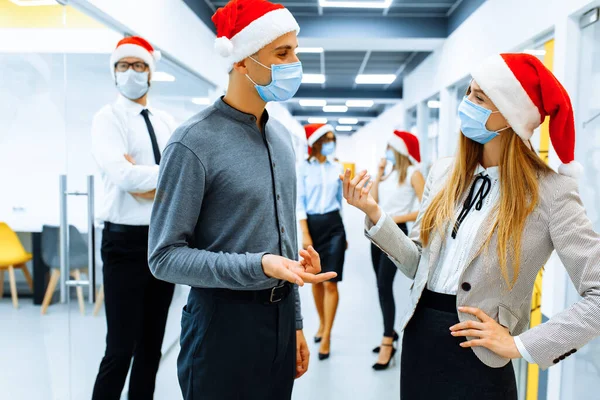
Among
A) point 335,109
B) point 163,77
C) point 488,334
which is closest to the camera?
→ point 488,334

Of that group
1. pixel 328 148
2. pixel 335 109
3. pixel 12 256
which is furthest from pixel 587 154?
pixel 335 109

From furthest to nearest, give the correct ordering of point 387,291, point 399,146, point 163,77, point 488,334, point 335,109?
1. point 335,109
2. point 163,77
3. point 399,146
4. point 387,291
5. point 488,334

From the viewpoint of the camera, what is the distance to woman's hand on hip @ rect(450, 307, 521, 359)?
123cm

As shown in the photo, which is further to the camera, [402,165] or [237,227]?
[402,165]

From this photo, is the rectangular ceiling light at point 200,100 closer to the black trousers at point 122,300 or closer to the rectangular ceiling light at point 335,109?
the black trousers at point 122,300

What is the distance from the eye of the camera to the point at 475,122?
55.5 inches

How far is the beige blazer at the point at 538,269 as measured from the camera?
1.17 metres

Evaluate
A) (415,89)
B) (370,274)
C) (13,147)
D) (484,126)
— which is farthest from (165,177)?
(415,89)

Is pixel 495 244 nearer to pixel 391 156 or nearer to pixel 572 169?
pixel 572 169

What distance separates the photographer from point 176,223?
121 cm

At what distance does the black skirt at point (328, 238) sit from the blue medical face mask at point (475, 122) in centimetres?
240

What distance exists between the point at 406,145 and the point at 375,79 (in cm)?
678

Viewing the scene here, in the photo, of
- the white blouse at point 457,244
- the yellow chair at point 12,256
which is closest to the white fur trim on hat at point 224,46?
the white blouse at point 457,244

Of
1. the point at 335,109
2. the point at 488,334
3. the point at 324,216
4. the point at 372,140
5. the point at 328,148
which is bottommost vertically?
the point at 488,334
